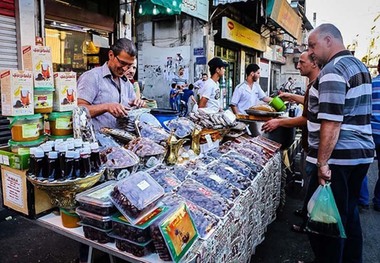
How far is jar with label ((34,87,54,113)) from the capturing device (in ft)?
5.31

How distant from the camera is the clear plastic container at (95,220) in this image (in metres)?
1.31

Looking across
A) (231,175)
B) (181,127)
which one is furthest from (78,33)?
(231,175)

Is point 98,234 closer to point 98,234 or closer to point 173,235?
point 98,234

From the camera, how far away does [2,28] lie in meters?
3.93

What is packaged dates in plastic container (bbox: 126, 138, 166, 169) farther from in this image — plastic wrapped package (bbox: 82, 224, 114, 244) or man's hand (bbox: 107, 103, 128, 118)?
plastic wrapped package (bbox: 82, 224, 114, 244)

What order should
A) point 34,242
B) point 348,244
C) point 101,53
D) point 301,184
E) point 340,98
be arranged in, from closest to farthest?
1. point 340,98
2. point 348,244
3. point 34,242
4. point 301,184
5. point 101,53

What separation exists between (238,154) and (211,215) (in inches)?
41.4

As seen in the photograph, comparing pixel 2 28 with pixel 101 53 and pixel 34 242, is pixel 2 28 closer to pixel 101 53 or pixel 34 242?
pixel 101 53

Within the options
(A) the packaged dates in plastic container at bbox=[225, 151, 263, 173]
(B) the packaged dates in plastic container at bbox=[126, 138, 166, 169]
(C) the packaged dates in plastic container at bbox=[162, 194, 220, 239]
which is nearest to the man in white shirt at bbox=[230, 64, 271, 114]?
(A) the packaged dates in plastic container at bbox=[225, 151, 263, 173]

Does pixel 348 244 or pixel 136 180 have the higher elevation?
pixel 136 180

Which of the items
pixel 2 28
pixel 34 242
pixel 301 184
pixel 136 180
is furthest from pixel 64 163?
pixel 301 184

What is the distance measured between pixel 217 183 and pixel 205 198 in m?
0.24

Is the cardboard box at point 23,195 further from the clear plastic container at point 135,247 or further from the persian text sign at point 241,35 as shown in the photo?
the persian text sign at point 241,35

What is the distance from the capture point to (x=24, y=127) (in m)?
1.58
